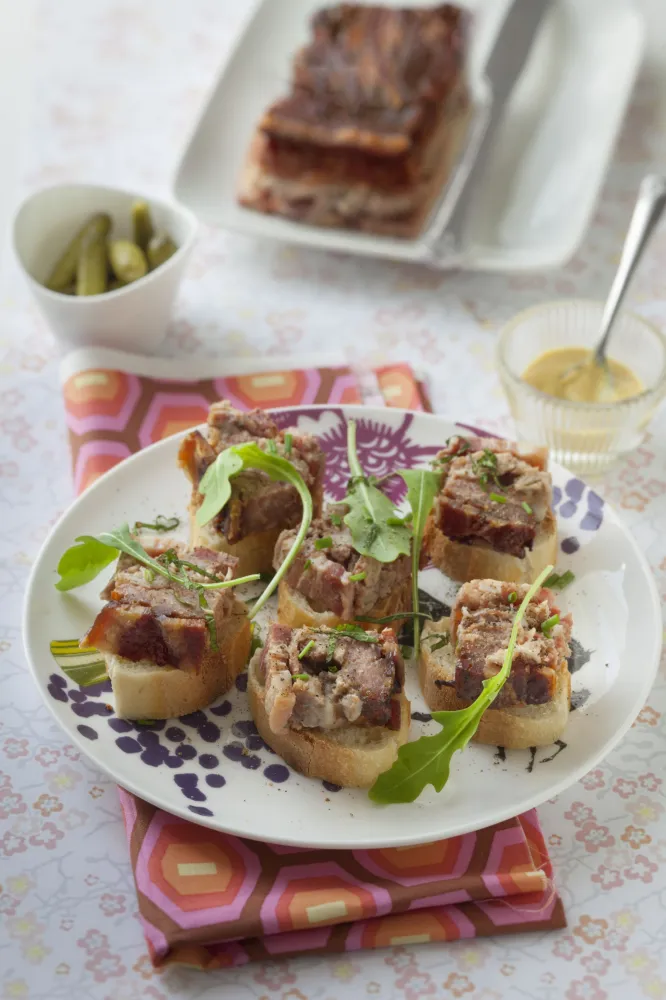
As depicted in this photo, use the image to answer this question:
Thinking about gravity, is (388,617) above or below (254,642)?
above

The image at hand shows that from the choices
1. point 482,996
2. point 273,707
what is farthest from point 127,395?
point 482,996

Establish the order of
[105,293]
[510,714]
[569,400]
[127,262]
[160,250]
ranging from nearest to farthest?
[510,714] → [569,400] → [105,293] → [127,262] → [160,250]

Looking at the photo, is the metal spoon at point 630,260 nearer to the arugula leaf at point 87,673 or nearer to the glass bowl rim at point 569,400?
the glass bowl rim at point 569,400

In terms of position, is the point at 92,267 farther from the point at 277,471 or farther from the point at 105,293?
the point at 277,471

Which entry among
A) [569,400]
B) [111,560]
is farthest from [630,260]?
[111,560]

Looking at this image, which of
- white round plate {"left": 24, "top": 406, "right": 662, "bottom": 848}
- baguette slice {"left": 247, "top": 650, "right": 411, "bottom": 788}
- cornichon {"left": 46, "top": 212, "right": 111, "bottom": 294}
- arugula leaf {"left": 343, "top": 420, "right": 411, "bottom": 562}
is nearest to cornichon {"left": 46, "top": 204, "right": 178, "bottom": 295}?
cornichon {"left": 46, "top": 212, "right": 111, "bottom": 294}

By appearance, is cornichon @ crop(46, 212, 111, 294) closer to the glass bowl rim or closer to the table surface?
the table surface
